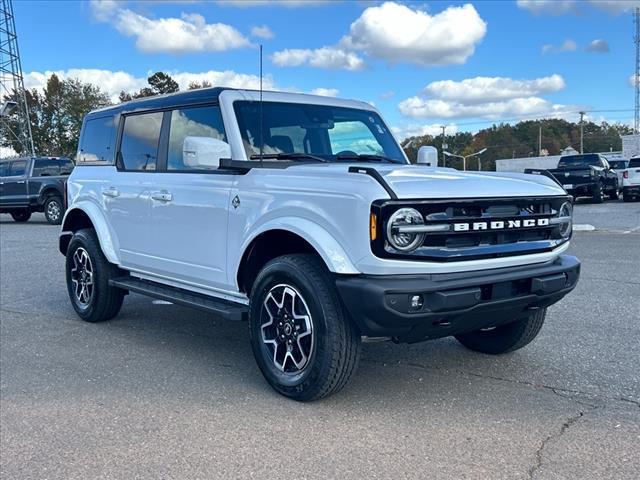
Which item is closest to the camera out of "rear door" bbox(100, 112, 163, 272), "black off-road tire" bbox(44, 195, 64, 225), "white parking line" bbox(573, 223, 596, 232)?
"rear door" bbox(100, 112, 163, 272)

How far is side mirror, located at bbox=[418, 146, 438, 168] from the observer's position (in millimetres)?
5605

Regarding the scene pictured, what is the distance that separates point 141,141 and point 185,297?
1588 millimetres

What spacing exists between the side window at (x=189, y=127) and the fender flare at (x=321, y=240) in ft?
3.50

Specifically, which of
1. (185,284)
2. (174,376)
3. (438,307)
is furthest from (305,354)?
(185,284)

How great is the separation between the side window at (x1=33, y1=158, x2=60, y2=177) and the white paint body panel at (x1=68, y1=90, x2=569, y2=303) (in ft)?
45.4

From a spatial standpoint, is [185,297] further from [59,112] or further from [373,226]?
[59,112]

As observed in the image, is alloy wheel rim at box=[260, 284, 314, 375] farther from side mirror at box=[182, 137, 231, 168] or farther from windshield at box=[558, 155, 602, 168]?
windshield at box=[558, 155, 602, 168]

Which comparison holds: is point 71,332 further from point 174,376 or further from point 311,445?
point 311,445

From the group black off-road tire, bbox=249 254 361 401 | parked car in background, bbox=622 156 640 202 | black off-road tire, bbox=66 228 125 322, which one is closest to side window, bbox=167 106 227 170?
black off-road tire, bbox=249 254 361 401

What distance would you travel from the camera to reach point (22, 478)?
3.12 metres

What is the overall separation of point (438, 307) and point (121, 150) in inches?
146

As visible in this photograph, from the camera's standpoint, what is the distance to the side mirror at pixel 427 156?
561 cm

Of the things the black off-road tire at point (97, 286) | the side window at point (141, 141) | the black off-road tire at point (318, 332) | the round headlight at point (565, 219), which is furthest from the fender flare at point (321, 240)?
the black off-road tire at point (97, 286)

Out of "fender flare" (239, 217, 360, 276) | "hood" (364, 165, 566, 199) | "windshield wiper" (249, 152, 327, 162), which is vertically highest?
"windshield wiper" (249, 152, 327, 162)
